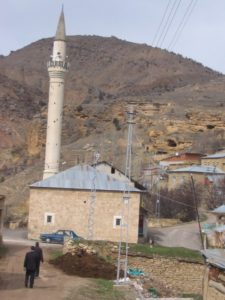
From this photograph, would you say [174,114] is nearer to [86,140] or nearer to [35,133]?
[86,140]

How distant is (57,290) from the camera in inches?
699

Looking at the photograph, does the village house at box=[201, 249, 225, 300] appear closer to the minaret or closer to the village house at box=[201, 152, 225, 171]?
the minaret

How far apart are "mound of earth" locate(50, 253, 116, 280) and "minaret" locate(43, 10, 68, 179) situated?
998 inches

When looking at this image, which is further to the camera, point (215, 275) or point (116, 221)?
point (116, 221)

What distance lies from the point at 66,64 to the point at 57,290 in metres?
37.8

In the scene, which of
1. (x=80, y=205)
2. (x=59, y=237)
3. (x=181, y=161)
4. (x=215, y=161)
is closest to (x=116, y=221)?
(x=80, y=205)

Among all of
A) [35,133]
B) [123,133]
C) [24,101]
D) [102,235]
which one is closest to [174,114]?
[123,133]

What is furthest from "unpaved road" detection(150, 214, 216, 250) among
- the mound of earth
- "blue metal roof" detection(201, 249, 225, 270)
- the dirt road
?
"blue metal roof" detection(201, 249, 225, 270)

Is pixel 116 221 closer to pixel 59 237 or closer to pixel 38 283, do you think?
pixel 59 237

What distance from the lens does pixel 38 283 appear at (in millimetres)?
18891

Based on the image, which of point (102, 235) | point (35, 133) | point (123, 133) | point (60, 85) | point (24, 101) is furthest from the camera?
point (24, 101)

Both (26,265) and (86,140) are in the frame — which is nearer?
(26,265)

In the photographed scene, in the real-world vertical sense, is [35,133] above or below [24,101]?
below

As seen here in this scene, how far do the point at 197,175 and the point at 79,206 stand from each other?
22.0 m
